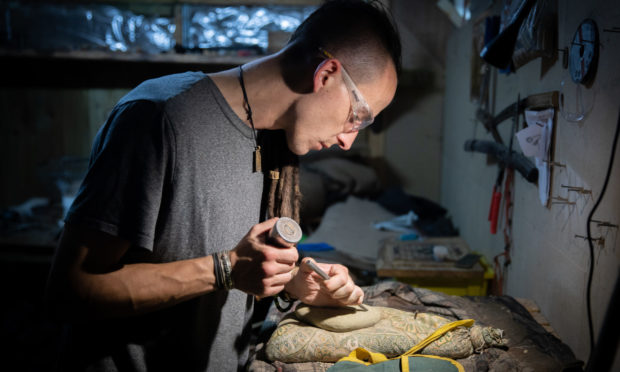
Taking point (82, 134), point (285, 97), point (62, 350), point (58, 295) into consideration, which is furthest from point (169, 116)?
point (82, 134)

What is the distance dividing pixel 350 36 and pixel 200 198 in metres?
0.66

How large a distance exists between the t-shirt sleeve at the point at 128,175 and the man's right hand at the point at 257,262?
0.23 metres

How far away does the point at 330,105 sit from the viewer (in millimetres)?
1308

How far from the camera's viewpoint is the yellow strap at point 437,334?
1.43 m

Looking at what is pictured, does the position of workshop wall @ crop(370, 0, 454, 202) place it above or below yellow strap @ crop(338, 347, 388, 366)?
above

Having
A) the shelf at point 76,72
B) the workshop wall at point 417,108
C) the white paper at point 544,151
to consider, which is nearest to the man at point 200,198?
the white paper at point 544,151

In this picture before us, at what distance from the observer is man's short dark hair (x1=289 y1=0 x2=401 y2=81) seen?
1.28 m

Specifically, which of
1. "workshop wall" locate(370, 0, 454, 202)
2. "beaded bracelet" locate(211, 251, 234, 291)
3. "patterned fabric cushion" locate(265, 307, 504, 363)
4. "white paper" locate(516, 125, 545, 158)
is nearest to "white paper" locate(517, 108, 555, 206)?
"white paper" locate(516, 125, 545, 158)

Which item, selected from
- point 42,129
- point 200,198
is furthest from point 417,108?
point 42,129

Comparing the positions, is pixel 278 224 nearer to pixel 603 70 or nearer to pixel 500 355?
pixel 500 355

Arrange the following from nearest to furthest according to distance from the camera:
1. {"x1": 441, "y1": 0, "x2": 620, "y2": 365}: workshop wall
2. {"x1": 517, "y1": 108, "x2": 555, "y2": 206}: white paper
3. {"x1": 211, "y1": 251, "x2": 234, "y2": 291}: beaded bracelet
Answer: {"x1": 211, "y1": 251, "x2": 234, "y2": 291}: beaded bracelet < {"x1": 441, "y1": 0, "x2": 620, "y2": 365}: workshop wall < {"x1": 517, "y1": 108, "x2": 555, "y2": 206}: white paper

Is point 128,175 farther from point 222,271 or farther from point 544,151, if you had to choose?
point 544,151

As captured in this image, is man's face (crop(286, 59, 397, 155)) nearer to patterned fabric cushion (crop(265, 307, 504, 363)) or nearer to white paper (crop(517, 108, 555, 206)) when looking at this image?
patterned fabric cushion (crop(265, 307, 504, 363))

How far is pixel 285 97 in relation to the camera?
129cm
